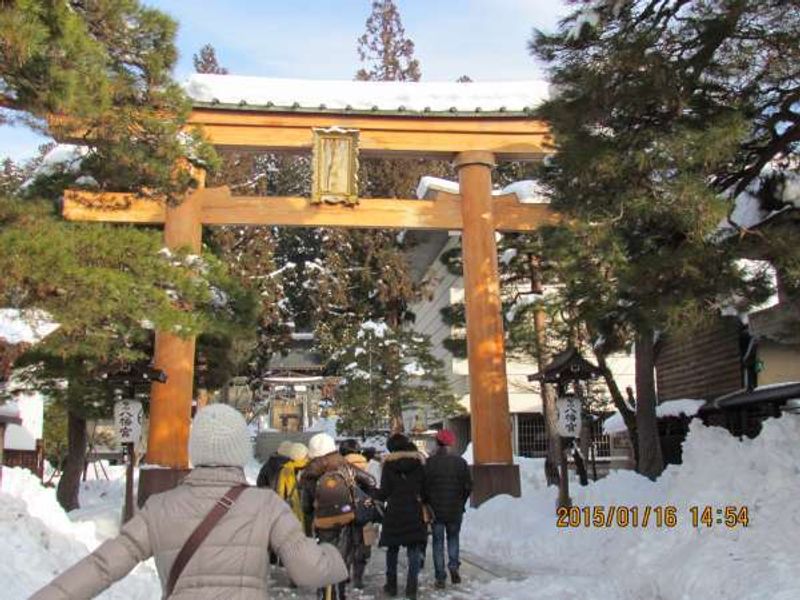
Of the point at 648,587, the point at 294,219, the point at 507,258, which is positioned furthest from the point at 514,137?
the point at 648,587

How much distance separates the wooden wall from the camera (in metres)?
15.0

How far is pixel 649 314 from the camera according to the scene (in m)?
8.02

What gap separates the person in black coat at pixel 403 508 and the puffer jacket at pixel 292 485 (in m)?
1.00

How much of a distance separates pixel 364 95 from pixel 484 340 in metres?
6.02

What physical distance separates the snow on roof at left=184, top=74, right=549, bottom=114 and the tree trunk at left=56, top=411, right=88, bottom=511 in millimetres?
7170

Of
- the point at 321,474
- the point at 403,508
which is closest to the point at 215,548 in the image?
the point at 321,474

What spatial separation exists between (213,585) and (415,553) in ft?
21.3

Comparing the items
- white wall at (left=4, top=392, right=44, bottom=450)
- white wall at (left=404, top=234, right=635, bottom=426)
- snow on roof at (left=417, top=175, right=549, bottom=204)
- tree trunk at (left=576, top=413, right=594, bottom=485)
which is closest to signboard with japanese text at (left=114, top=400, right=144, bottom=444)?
snow on roof at (left=417, top=175, right=549, bottom=204)

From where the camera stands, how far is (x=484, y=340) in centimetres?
1820

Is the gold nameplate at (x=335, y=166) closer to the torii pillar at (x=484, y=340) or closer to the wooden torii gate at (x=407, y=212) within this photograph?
the wooden torii gate at (x=407, y=212)

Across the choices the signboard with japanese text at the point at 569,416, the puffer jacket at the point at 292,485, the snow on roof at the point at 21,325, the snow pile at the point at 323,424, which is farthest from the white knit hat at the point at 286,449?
the snow pile at the point at 323,424

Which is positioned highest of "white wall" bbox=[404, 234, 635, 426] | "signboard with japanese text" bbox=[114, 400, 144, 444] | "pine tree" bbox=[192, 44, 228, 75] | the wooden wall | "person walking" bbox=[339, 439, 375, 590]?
"pine tree" bbox=[192, 44, 228, 75]

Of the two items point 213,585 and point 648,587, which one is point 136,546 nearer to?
point 213,585
